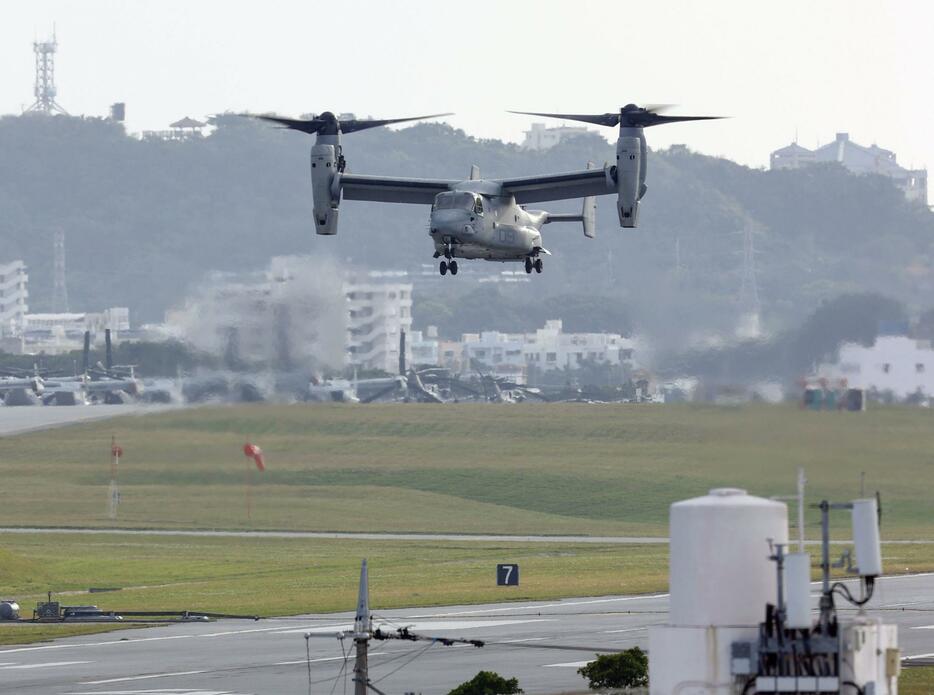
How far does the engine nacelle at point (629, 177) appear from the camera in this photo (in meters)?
68.8

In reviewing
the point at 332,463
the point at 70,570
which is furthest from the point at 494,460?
the point at 70,570

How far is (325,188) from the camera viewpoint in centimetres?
7125

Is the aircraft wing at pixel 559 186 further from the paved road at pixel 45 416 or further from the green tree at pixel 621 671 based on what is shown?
the paved road at pixel 45 416

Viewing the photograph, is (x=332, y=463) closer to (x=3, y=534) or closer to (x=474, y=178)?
(x=3, y=534)

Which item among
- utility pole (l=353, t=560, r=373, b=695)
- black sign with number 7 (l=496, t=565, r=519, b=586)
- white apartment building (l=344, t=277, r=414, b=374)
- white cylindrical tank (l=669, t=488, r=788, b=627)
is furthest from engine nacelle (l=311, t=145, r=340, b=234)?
white cylindrical tank (l=669, t=488, r=788, b=627)

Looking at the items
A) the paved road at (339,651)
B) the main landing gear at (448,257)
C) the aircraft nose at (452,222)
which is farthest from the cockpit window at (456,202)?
the paved road at (339,651)

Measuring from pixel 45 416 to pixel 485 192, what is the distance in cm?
7850

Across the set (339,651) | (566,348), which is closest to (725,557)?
(339,651)

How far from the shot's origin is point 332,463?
5586 inches

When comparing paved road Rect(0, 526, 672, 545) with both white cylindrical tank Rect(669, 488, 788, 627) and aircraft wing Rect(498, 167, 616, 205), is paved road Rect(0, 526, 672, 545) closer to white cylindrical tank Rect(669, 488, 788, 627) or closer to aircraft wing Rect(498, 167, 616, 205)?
aircraft wing Rect(498, 167, 616, 205)

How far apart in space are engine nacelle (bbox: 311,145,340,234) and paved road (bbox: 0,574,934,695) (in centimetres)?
1408

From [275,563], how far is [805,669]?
232 feet

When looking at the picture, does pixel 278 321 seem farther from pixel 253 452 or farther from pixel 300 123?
pixel 300 123

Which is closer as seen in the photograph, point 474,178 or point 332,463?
point 474,178
